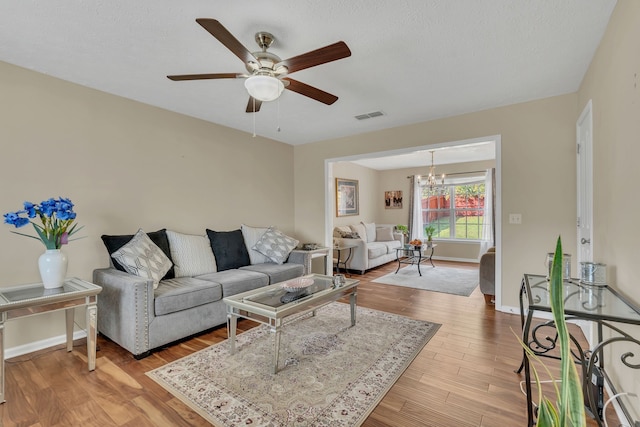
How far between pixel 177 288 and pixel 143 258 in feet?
1.39

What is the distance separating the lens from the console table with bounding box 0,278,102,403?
1931mm

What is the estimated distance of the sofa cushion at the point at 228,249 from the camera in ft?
12.4

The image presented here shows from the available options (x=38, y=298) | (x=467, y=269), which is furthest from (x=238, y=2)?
(x=467, y=269)

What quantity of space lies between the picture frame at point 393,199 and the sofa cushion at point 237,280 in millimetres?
5610

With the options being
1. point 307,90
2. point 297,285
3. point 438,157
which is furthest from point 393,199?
point 307,90

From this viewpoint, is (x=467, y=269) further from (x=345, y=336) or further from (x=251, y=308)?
(x=251, y=308)

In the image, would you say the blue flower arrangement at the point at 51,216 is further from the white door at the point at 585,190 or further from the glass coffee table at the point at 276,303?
the white door at the point at 585,190

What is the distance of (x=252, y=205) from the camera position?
15.4 ft

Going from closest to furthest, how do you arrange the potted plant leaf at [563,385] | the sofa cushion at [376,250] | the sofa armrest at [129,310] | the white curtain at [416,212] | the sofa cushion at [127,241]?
the potted plant leaf at [563,385], the sofa armrest at [129,310], the sofa cushion at [127,241], the sofa cushion at [376,250], the white curtain at [416,212]

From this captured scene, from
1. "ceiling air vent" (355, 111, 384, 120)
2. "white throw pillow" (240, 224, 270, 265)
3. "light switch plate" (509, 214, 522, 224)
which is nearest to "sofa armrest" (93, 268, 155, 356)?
"white throw pillow" (240, 224, 270, 265)

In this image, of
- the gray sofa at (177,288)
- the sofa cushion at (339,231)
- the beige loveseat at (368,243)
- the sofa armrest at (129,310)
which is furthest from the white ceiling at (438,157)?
the sofa armrest at (129,310)

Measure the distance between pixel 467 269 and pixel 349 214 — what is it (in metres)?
2.78

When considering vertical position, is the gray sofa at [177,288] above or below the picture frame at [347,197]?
below

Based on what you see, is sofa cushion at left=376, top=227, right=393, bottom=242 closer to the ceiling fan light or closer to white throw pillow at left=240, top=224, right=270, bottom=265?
white throw pillow at left=240, top=224, right=270, bottom=265
